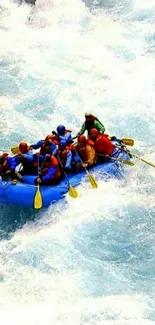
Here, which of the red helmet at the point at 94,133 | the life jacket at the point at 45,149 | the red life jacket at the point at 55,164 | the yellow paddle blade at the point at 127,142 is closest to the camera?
the red life jacket at the point at 55,164

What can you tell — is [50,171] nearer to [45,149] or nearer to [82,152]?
[45,149]

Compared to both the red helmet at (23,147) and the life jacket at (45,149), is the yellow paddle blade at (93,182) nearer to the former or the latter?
the life jacket at (45,149)

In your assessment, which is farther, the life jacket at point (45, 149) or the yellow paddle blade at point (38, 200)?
the life jacket at point (45, 149)

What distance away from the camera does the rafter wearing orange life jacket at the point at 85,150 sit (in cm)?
1024

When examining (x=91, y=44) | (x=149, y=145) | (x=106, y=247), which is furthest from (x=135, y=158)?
(x=91, y=44)

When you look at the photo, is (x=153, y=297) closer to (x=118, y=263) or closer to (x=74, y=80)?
(x=118, y=263)

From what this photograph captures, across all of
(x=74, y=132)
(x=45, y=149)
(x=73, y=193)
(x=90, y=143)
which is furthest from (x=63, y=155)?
(x=74, y=132)

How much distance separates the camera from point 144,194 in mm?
10344

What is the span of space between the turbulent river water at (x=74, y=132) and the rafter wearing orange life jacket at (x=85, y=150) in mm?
349

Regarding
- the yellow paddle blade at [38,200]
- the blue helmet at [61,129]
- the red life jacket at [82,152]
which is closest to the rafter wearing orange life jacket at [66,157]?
the red life jacket at [82,152]

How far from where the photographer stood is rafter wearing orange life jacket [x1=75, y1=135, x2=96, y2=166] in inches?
403

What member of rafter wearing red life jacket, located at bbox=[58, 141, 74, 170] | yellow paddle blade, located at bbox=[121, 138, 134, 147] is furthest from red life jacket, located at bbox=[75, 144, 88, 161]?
yellow paddle blade, located at bbox=[121, 138, 134, 147]

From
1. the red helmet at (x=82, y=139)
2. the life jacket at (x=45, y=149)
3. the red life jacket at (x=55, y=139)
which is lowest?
the life jacket at (x=45, y=149)

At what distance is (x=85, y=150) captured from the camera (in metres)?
10.2
